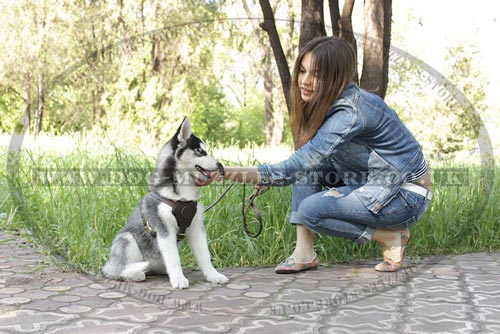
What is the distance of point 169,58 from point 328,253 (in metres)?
6.92

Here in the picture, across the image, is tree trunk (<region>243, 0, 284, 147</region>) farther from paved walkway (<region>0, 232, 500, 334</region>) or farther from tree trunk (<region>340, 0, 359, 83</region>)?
paved walkway (<region>0, 232, 500, 334</region>)

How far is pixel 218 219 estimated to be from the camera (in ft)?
14.7

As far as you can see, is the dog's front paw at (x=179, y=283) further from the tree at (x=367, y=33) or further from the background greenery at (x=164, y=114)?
the tree at (x=367, y=33)

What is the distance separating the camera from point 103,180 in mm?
5180

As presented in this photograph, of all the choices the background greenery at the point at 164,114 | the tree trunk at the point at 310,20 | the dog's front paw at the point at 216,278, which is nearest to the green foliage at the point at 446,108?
the background greenery at the point at 164,114

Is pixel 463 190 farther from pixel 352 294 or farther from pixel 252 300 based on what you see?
pixel 252 300

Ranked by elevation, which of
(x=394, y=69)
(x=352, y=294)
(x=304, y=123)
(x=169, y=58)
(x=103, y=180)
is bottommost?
(x=352, y=294)

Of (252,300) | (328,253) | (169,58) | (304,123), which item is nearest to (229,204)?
(328,253)

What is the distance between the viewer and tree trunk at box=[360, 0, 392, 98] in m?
5.48

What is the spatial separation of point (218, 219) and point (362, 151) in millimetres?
1501

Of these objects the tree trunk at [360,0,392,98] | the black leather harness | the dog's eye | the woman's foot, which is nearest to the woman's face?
the dog's eye

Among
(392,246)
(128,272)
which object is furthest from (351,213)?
(128,272)

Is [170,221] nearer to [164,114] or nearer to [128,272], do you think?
[128,272]

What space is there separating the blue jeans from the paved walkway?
14.3 inches
